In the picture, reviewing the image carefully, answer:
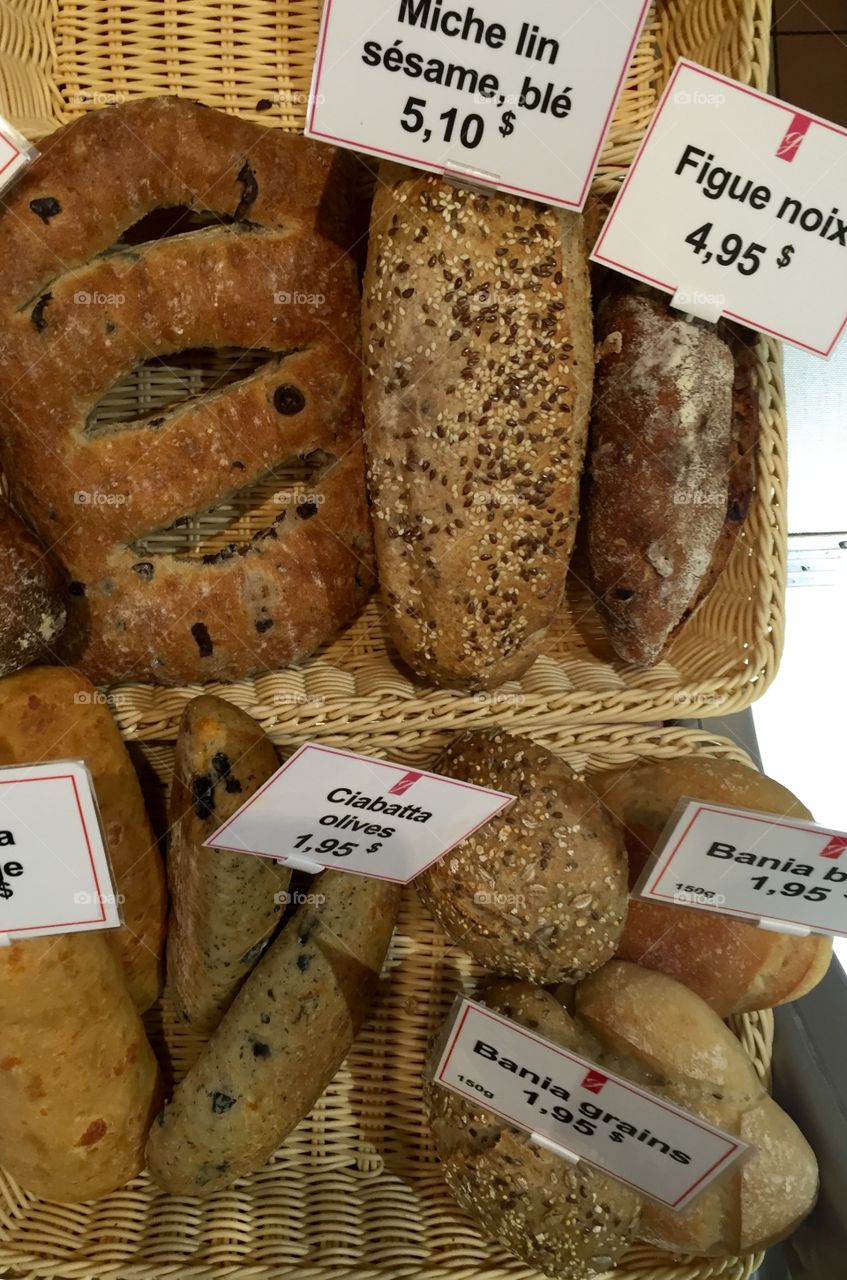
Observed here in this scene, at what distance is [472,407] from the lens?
1058mm

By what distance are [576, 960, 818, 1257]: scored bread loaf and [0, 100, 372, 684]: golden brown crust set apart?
28.5 inches

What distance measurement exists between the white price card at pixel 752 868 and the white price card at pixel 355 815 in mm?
240

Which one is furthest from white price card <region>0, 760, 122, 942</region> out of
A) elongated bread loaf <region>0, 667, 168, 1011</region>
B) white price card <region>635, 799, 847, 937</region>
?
white price card <region>635, 799, 847, 937</region>

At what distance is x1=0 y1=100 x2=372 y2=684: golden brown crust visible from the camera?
1.17 m

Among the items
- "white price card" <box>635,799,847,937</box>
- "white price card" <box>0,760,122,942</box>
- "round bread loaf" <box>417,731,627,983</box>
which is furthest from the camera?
"round bread loaf" <box>417,731,627,983</box>

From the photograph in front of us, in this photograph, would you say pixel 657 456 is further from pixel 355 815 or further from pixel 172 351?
pixel 172 351

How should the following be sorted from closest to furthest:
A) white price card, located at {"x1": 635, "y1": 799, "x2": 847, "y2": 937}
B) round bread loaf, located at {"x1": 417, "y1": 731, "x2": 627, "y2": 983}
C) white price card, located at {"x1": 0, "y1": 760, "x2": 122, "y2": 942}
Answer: white price card, located at {"x1": 0, "y1": 760, "x2": 122, "y2": 942} → white price card, located at {"x1": 635, "y1": 799, "x2": 847, "y2": 937} → round bread loaf, located at {"x1": 417, "y1": 731, "x2": 627, "y2": 983}

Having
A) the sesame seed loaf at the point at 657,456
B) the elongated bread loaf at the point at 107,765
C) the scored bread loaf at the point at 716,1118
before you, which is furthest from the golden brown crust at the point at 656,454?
the elongated bread loaf at the point at 107,765

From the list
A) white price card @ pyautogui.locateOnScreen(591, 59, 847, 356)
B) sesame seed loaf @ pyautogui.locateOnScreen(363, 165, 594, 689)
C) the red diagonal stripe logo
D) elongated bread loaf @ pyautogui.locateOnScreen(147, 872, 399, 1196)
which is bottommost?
elongated bread loaf @ pyautogui.locateOnScreen(147, 872, 399, 1196)

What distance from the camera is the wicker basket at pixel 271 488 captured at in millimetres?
1184

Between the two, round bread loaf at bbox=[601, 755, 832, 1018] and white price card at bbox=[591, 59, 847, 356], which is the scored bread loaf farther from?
white price card at bbox=[591, 59, 847, 356]

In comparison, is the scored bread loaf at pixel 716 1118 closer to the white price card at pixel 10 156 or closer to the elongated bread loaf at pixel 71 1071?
the elongated bread loaf at pixel 71 1071

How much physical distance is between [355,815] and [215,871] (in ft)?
0.73

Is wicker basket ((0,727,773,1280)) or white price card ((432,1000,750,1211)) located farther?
wicker basket ((0,727,773,1280))
